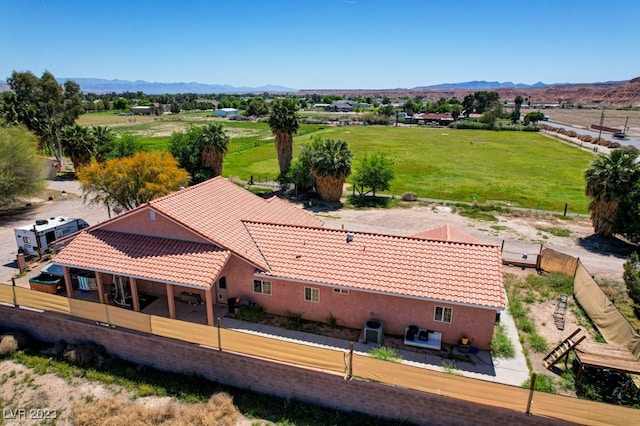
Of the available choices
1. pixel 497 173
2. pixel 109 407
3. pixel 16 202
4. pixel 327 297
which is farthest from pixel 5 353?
pixel 497 173

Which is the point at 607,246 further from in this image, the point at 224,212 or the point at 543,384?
the point at 224,212

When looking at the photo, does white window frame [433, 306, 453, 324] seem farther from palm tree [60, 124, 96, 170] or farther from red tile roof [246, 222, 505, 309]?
palm tree [60, 124, 96, 170]

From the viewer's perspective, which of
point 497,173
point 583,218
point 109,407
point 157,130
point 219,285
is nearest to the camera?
point 109,407

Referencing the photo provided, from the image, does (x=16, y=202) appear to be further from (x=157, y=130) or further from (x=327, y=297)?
Result: (x=157, y=130)

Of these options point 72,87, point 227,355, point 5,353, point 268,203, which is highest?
point 72,87

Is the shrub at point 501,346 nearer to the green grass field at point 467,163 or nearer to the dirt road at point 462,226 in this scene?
the dirt road at point 462,226
